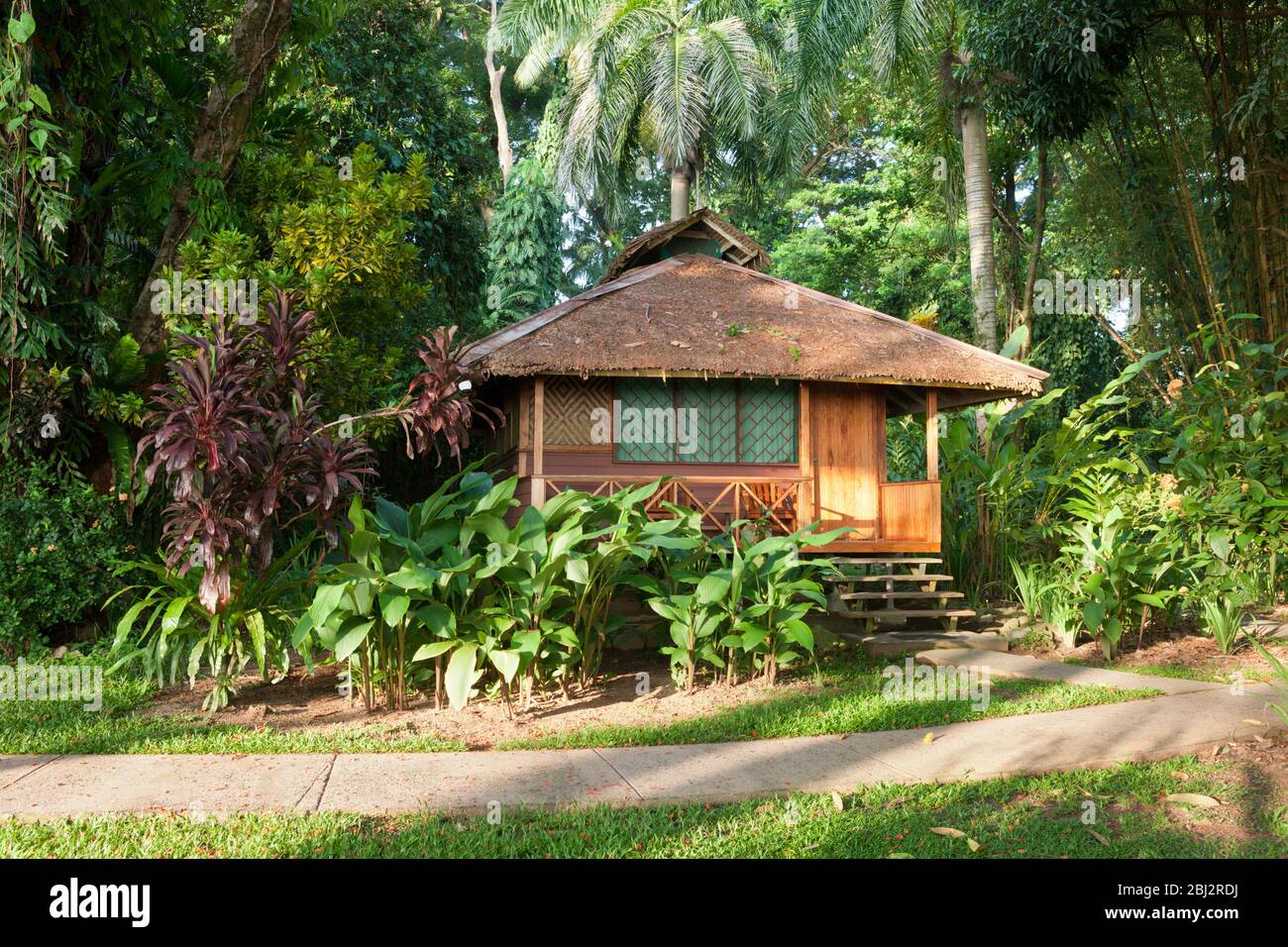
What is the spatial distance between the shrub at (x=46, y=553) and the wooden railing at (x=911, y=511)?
8565 mm

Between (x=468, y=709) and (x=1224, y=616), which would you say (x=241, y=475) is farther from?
(x=1224, y=616)

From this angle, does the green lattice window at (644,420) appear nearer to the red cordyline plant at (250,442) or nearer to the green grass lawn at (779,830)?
the red cordyline plant at (250,442)

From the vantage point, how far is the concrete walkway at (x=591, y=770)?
5.00 meters

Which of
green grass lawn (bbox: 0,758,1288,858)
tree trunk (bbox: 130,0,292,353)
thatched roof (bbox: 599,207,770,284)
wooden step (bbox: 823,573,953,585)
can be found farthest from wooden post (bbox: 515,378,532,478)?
green grass lawn (bbox: 0,758,1288,858)

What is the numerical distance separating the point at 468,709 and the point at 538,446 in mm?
4855

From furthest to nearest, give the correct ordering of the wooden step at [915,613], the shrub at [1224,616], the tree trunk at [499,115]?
1. the tree trunk at [499,115]
2. the wooden step at [915,613]
3. the shrub at [1224,616]

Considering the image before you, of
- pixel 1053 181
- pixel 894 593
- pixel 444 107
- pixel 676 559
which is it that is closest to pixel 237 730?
pixel 676 559

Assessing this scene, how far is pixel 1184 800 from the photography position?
5.00 m

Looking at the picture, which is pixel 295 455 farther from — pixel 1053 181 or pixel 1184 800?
pixel 1053 181

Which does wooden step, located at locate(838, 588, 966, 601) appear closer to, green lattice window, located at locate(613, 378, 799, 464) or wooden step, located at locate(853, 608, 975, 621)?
wooden step, located at locate(853, 608, 975, 621)

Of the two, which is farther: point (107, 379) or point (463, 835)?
point (107, 379)

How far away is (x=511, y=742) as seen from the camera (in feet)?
20.9

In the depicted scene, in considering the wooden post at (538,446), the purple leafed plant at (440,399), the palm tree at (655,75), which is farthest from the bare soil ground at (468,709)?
the palm tree at (655,75)

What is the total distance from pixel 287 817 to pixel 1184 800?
171 inches
